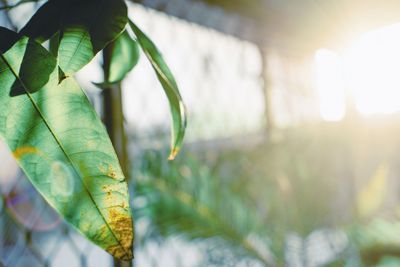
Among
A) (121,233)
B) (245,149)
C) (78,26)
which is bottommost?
(245,149)

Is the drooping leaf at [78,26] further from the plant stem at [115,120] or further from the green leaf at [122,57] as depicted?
the plant stem at [115,120]

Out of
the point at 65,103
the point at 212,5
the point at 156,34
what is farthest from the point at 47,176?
the point at 212,5

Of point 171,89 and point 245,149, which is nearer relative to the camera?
point 171,89

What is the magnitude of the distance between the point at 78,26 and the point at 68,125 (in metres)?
0.05

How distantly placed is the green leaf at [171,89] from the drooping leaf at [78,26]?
4 centimetres

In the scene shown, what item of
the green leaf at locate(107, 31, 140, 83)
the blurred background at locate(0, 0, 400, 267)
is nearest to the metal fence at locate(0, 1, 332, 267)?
the blurred background at locate(0, 0, 400, 267)

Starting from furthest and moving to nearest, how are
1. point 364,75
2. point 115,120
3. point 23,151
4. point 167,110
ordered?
point 364,75 < point 167,110 < point 115,120 < point 23,151

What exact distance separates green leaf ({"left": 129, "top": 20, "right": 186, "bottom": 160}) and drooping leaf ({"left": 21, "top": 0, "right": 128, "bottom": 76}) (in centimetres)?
4

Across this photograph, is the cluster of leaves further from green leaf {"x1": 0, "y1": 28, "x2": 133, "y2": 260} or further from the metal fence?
the metal fence

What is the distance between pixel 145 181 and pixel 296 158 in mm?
636

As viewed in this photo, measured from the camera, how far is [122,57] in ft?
1.13

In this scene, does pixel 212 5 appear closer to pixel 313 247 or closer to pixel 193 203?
pixel 193 203

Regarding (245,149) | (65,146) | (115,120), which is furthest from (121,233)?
(245,149)

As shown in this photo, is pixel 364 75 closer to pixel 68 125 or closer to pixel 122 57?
pixel 122 57
